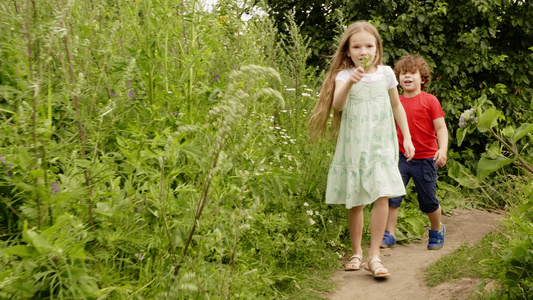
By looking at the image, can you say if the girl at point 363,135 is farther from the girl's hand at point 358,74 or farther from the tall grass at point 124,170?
the tall grass at point 124,170

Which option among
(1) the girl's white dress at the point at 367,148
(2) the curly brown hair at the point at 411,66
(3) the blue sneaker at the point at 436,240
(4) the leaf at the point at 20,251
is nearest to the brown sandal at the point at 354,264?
(1) the girl's white dress at the point at 367,148

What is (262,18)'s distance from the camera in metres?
4.57

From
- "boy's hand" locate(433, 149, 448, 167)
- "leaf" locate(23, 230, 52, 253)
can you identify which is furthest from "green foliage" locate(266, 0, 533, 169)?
"leaf" locate(23, 230, 52, 253)

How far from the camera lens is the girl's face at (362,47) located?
366cm

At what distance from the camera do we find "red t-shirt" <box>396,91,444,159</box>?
4484mm

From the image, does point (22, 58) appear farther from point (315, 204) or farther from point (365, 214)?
point (365, 214)

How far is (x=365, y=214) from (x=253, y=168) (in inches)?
73.8

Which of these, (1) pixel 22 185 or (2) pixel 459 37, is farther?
(2) pixel 459 37

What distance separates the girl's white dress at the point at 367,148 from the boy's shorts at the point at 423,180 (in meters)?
0.82

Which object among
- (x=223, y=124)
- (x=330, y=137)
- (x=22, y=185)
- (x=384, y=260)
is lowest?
(x=384, y=260)

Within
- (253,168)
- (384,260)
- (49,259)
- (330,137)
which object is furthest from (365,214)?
(49,259)

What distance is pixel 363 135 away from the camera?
3.58m

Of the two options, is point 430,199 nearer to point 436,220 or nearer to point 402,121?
point 436,220

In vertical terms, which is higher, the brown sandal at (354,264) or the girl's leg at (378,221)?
the girl's leg at (378,221)
